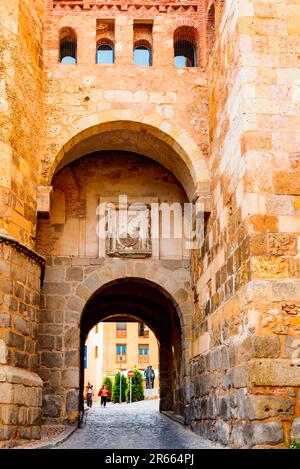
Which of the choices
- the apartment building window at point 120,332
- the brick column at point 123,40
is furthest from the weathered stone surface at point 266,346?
the apartment building window at point 120,332

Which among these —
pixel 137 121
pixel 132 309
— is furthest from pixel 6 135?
pixel 132 309

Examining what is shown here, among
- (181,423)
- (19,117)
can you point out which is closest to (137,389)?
(181,423)

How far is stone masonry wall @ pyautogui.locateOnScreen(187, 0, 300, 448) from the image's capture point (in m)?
6.61

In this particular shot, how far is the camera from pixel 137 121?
32.7 ft

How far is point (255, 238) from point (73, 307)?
15.3ft

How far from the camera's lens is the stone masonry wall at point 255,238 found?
661cm

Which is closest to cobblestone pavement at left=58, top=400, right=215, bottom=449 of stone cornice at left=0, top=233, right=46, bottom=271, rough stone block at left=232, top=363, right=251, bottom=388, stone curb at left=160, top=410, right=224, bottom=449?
stone curb at left=160, top=410, right=224, bottom=449

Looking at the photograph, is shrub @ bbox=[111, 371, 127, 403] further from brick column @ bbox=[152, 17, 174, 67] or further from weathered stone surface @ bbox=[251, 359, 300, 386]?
weathered stone surface @ bbox=[251, 359, 300, 386]

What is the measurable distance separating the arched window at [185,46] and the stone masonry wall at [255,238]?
5.82 ft

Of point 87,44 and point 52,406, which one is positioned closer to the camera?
point 52,406

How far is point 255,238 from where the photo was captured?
22.9 ft

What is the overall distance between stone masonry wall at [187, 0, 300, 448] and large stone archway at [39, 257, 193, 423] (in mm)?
1982

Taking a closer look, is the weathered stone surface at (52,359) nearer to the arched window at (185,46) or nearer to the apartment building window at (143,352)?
the arched window at (185,46)

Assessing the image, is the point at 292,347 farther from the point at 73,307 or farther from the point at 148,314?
the point at 148,314
